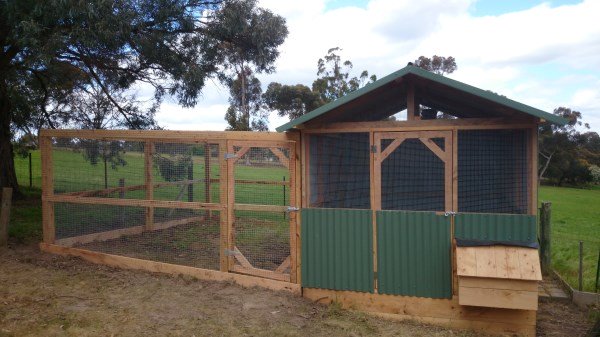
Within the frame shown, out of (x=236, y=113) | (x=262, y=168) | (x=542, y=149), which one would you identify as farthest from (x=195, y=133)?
(x=542, y=149)

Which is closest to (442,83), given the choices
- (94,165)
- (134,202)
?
(134,202)

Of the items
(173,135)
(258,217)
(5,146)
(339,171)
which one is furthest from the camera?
(5,146)

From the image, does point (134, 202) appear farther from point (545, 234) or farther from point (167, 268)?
point (545, 234)

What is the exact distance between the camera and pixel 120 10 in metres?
8.28

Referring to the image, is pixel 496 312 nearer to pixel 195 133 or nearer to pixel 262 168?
pixel 262 168

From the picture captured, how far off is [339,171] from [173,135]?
8.19 feet

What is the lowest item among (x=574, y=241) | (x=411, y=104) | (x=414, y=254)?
(x=574, y=241)

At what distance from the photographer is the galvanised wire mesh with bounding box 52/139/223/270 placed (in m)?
7.18

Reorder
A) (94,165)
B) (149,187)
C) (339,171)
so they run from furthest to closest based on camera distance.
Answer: (149,187), (94,165), (339,171)

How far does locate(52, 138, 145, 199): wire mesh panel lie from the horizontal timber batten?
0.16m

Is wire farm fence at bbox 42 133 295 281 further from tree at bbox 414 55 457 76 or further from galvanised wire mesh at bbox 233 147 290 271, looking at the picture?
tree at bbox 414 55 457 76

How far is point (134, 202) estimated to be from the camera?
701 cm

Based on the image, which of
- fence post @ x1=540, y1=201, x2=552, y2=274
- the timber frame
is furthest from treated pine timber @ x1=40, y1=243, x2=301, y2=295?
fence post @ x1=540, y1=201, x2=552, y2=274

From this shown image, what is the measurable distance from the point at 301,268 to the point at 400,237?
1.41 m
